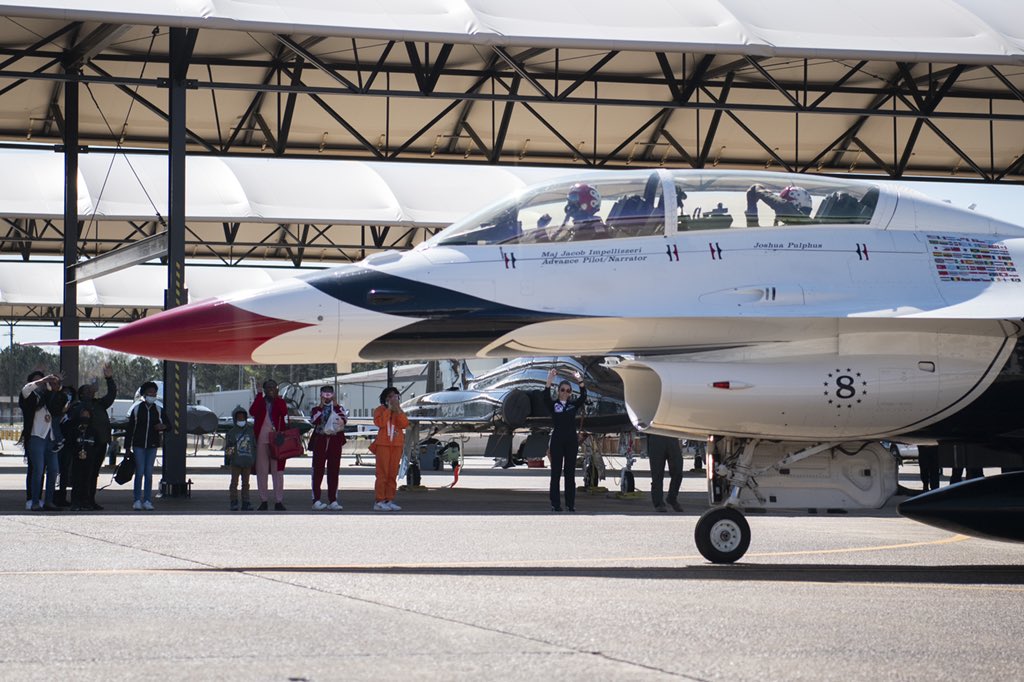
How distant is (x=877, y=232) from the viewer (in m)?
10.5

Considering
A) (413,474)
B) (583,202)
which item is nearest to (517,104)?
(413,474)

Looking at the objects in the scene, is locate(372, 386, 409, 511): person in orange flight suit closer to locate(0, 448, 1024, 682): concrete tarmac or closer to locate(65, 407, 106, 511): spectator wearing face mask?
locate(0, 448, 1024, 682): concrete tarmac

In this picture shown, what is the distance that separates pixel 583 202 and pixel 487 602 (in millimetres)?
3932

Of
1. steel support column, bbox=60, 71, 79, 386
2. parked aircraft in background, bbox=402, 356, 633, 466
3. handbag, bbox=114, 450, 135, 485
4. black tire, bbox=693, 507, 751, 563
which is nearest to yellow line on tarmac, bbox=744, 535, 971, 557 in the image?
black tire, bbox=693, 507, 751, 563

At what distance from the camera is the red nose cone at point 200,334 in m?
9.80

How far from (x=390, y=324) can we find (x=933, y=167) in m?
18.5

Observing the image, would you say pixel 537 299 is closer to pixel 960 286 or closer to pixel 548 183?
pixel 548 183

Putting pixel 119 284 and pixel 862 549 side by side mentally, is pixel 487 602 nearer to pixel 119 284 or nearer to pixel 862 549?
pixel 862 549

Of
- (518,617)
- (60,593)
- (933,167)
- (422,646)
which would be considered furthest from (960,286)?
(933,167)

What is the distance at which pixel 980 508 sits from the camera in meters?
9.79

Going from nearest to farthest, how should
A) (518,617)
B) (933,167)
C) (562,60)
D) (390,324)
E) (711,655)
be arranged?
(711,655)
(518,617)
(390,324)
(562,60)
(933,167)

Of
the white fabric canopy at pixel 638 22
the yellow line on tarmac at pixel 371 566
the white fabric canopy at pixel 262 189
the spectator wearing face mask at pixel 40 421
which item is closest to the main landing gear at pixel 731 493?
the yellow line on tarmac at pixel 371 566

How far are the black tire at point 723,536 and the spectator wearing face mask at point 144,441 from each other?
813 cm

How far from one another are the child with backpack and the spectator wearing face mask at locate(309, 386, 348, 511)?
81 centimetres
